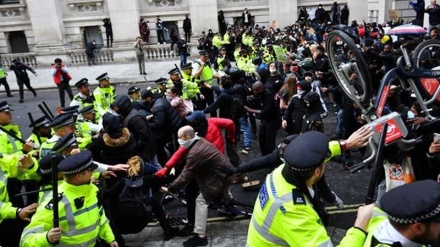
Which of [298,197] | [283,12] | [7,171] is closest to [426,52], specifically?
[298,197]

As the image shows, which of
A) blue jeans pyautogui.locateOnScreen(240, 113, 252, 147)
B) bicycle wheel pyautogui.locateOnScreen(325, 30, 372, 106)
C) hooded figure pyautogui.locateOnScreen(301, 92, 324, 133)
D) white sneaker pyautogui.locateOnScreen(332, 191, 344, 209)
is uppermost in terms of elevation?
bicycle wheel pyautogui.locateOnScreen(325, 30, 372, 106)

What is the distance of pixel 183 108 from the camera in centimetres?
816

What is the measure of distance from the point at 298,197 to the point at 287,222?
6.6 inches

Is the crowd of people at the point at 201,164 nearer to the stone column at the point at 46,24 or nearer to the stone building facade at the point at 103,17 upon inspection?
the stone building facade at the point at 103,17

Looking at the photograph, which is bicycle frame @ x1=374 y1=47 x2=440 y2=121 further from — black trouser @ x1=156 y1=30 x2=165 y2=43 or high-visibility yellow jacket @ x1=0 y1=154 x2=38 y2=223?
black trouser @ x1=156 y1=30 x2=165 y2=43

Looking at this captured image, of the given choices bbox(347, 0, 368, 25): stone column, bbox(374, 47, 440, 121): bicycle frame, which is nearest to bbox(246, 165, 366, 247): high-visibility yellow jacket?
bbox(374, 47, 440, 121): bicycle frame

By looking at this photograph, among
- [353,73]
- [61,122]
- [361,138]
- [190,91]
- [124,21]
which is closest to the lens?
[361,138]

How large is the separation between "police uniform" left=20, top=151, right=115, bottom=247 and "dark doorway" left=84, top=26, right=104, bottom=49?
23323 millimetres

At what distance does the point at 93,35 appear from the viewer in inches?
1013

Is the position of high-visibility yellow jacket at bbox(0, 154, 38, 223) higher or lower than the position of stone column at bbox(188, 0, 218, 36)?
lower

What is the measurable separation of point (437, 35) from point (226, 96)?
685 centimetres

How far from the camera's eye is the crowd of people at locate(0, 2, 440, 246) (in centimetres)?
245

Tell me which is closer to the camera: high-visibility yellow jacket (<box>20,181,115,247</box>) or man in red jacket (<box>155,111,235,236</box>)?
high-visibility yellow jacket (<box>20,181,115,247</box>)

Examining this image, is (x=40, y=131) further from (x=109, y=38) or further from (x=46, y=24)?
(x=46, y=24)
